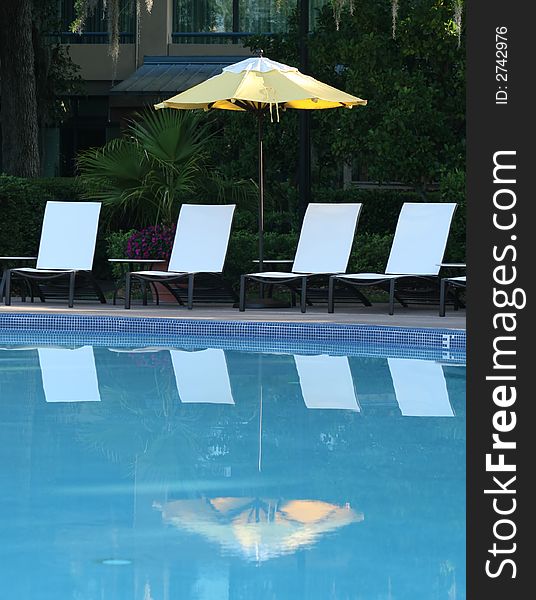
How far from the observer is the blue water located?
4203 millimetres

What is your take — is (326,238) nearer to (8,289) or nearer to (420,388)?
(8,289)

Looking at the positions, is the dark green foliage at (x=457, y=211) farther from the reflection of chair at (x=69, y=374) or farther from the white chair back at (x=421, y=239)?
the reflection of chair at (x=69, y=374)

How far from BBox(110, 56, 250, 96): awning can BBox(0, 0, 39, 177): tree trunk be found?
4.35 meters

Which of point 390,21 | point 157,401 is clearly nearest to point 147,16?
point 390,21

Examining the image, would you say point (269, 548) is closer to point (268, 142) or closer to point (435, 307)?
point (435, 307)

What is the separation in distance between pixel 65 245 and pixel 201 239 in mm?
1300

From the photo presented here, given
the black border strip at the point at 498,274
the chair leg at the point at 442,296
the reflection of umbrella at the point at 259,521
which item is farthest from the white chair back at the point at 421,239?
the black border strip at the point at 498,274

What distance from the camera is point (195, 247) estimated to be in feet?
39.4

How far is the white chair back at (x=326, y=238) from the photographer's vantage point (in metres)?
11.7

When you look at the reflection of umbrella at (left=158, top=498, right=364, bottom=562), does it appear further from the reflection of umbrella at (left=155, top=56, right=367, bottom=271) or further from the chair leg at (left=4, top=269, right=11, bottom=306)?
the chair leg at (left=4, top=269, right=11, bottom=306)

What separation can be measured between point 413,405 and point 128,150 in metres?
7.17

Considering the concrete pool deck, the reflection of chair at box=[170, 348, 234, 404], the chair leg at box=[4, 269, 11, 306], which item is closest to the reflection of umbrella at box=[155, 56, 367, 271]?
the concrete pool deck

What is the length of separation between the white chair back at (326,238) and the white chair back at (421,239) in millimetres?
441

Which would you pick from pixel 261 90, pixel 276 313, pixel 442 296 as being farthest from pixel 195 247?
pixel 442 296
